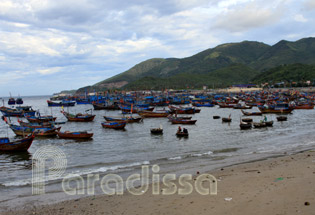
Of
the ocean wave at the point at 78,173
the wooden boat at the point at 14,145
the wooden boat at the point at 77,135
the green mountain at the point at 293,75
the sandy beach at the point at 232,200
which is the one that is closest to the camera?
the sandy beach at the point at 232,200

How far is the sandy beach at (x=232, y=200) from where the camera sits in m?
10.8

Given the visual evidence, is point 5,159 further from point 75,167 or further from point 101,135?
point 101,135

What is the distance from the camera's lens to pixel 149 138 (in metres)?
38.2

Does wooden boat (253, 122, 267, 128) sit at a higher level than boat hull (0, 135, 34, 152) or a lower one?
lower

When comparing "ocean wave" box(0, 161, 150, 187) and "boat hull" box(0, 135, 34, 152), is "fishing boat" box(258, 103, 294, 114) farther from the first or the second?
"boat hull" box(0, 135, 34, 152)

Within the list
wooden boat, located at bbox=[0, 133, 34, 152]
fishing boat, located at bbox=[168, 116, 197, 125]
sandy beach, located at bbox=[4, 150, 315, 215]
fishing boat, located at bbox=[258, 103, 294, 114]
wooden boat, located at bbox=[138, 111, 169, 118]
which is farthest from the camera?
wooden boat, located at bbox=[138, 111, 169, 118]

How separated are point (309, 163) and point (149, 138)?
2293cm

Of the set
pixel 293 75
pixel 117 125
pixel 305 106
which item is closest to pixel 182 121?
pixel 117 125

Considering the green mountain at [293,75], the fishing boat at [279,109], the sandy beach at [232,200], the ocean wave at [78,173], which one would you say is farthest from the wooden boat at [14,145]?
the green mountain at [293,75]

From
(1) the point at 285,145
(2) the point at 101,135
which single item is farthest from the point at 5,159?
(1) the point at 285,145

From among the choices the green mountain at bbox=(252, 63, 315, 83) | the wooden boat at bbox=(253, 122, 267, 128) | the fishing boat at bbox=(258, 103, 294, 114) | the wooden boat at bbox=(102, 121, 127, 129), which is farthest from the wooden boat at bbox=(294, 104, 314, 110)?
the green mountain at bbox=(252, 63, 315, 83)

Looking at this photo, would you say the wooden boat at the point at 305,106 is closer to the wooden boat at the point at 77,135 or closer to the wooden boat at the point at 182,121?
the wooden boat at the point at 182,121

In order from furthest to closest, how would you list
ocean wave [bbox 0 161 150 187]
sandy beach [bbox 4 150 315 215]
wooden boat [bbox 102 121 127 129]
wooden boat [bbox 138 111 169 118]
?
wooden boat [bbox 138 111 169 118], wooden boat [bbox 102 121 127 129], ocean wave [bbox 0 161 150 187], sandy beach [bbox 4 150 315 215]

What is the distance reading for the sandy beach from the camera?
35.4 ft
